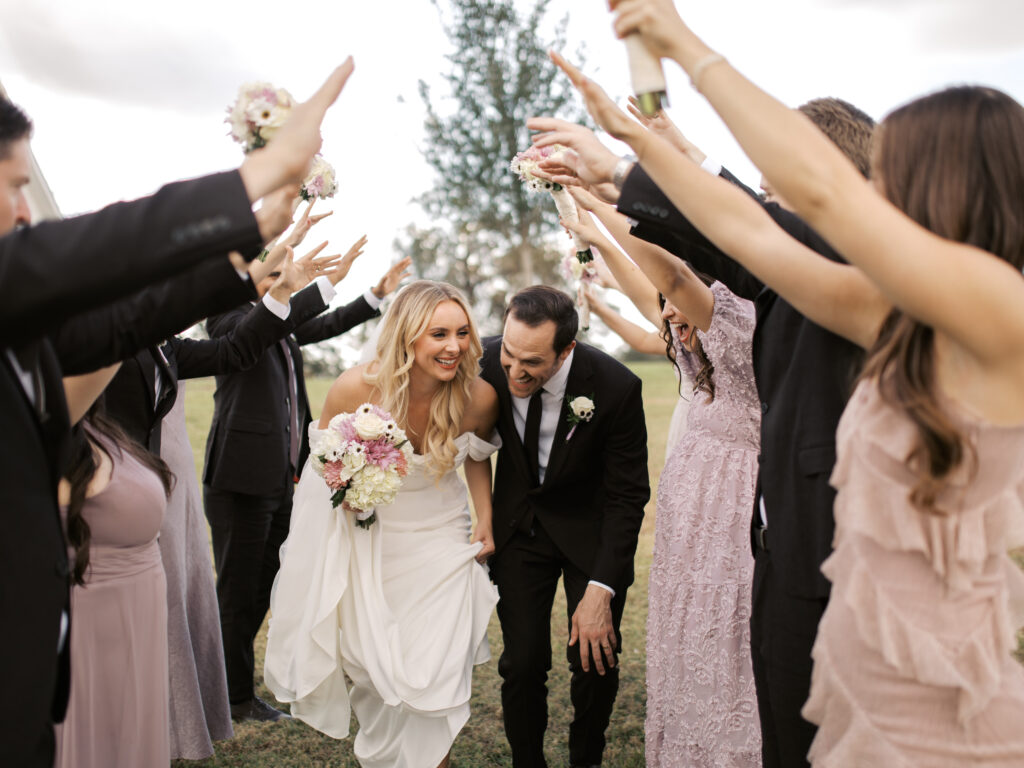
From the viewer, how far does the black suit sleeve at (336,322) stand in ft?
23.1

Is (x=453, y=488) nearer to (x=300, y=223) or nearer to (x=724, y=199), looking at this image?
(x=300, y=223)

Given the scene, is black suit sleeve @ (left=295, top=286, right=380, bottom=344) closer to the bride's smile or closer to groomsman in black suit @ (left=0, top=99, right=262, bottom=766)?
the bride's smile

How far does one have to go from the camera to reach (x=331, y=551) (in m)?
4.46

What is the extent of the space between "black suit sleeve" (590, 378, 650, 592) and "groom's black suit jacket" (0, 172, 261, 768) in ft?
10.4

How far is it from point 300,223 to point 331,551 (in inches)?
68.9

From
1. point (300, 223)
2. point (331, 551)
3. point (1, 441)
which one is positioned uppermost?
point (300, 223)

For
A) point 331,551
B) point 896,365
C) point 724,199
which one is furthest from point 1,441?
point 331,551

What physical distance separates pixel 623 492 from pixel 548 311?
3.68ft

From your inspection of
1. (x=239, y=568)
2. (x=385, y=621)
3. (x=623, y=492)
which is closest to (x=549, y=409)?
(x=623, y=492)

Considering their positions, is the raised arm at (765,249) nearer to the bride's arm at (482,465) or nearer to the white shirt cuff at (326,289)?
the bride's arm at (482,465)

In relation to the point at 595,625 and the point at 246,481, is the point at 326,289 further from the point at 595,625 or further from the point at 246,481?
the point at 595,625

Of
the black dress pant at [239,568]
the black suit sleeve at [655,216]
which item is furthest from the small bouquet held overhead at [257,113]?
the black dress pant at [239,568]

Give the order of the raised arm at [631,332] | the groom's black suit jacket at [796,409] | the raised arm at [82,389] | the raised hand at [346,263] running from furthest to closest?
the raised arm at [631,332] → the raised hand at [346,263] → the raised arm at [82,389] → the groom's black suit jacket at [796,409]

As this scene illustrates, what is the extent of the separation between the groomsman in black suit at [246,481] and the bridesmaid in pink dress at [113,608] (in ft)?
6.35
